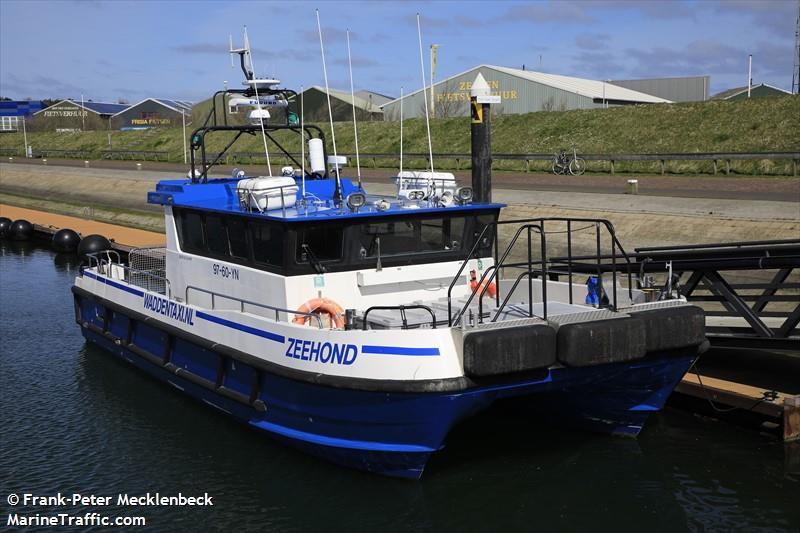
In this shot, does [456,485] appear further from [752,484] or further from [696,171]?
[696,171]

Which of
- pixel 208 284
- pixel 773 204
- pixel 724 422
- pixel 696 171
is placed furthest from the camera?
pixel 696 171

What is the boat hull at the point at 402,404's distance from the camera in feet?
28.5

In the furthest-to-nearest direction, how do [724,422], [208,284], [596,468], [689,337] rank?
[208,284]
[724,422]
[596,468]
[689,337]

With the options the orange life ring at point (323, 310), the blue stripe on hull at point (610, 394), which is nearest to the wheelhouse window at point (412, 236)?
the orange life ring at point (323, 310)

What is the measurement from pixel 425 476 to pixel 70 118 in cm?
8744

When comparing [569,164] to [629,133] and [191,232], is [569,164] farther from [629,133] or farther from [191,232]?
[191,232]

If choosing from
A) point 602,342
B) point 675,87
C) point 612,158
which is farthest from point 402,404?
point 675,87

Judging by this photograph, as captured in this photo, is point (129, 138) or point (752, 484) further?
point (129, 138)

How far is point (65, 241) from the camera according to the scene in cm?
2692

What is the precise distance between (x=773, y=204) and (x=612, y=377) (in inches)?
551

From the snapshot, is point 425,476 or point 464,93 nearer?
point 425,476

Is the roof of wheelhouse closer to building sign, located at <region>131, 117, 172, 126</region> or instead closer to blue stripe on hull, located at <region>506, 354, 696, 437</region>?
blue stripe on hull, located at <region>506, 354, 696, 437</region>

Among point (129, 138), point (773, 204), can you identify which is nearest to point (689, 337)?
point (773, 204)

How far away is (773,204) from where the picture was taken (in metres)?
21.2
